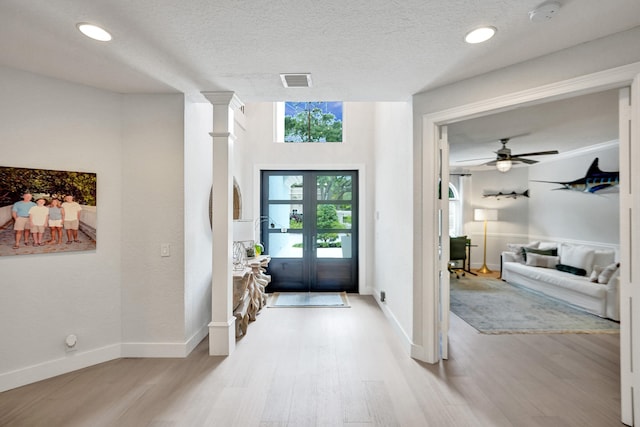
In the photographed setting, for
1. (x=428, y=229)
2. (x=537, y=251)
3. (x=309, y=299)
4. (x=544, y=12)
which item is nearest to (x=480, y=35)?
(x=544, y=12)

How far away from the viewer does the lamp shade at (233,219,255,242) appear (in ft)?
11.5

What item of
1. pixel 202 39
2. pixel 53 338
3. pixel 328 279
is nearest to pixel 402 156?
pixel 202 39

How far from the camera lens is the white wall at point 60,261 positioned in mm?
2350

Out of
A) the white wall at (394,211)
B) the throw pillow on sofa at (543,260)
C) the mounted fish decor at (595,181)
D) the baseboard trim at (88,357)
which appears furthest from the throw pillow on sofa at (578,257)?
the baseboard trim at (88,357)

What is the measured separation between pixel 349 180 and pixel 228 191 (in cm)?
271

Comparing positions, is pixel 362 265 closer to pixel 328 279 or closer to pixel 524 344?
pixel 328 279

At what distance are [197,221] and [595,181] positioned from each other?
6.34 meters

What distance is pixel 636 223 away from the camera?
1828 millimetres

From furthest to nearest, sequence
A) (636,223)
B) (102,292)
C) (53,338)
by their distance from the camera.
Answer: (102,292) < (53,338) < (636,223)

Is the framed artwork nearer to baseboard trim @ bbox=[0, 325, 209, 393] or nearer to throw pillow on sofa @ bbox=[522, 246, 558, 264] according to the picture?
baseboard trim @ bbox=[0, 325, 209, 393]

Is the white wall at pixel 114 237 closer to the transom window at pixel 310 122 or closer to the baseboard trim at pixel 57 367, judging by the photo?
the baseboard trim at pixel 57 367

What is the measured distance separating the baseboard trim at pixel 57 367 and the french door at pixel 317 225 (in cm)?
272

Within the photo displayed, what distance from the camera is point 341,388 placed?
2307 mm

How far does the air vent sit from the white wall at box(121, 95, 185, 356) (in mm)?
1241
